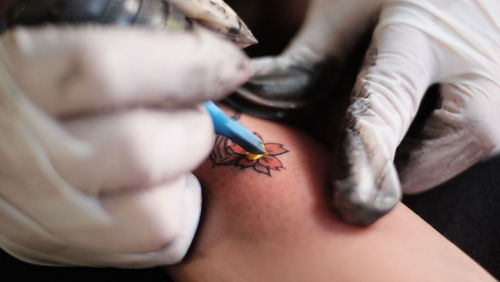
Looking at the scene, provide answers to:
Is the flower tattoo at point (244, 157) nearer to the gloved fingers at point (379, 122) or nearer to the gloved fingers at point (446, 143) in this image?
the gloved fingers at point (379, 122)

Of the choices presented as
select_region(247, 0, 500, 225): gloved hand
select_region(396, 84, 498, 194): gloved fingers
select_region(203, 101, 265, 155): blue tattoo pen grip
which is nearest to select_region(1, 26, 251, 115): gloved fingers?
select_region(203, 101, 265, 155): blue tattoo pen grip

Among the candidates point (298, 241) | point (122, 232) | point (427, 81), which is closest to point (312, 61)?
point (427, 81)

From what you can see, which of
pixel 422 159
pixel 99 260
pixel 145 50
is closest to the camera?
pixel 145 50

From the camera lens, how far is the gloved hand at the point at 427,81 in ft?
1.88

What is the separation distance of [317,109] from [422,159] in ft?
0.64

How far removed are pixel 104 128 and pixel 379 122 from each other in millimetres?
359

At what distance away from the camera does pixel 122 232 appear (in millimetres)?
389

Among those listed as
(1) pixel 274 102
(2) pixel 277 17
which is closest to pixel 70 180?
(1) pixel 274 102

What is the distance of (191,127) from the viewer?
0.38m

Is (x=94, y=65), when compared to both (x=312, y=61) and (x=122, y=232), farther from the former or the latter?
(x=312, y=61)

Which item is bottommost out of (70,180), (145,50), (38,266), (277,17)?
(38,266)

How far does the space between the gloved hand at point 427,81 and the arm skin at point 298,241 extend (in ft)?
0.30

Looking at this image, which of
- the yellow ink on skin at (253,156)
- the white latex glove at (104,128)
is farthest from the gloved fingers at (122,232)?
the yellow ink on skin at (253,156)

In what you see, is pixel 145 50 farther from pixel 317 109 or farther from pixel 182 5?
pixel 317 109
